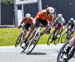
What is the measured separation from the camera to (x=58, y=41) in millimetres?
22547

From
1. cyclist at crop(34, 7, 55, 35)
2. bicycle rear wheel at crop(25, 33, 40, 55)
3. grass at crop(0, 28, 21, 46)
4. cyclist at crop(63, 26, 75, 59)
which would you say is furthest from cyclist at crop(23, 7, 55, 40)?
grass at crop(0, 28, 21, 46)

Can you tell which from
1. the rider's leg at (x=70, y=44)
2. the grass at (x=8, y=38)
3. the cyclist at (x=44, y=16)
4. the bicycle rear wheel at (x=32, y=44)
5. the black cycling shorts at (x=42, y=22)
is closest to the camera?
the rider's leg at (x=70, y=44)

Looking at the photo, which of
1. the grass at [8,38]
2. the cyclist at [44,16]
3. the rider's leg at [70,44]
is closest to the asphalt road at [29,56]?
the cyclist at [44,16]

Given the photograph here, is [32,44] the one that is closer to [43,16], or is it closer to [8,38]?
[43,16]

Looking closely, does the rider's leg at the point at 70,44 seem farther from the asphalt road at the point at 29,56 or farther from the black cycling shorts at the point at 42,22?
the black cycling shorts at the point at 42,22

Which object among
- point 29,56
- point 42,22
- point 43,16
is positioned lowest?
point 29,56

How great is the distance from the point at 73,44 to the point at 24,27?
1050 cm

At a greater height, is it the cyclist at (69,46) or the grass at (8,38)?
the cyclist at (69,46)

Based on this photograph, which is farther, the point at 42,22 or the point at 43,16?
the point at 42,22

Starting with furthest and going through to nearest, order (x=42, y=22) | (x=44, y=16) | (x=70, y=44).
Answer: (x=42, y=22) → (x=44, y=16) → (x=70, y=44)

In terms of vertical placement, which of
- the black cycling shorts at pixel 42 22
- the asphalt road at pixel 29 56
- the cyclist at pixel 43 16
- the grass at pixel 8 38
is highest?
the cyclist at pixel 43 16

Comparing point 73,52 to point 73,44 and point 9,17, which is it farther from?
point 9,17

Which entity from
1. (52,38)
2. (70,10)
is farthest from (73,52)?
(70,10)

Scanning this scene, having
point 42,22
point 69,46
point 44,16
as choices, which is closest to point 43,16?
point 44,16
